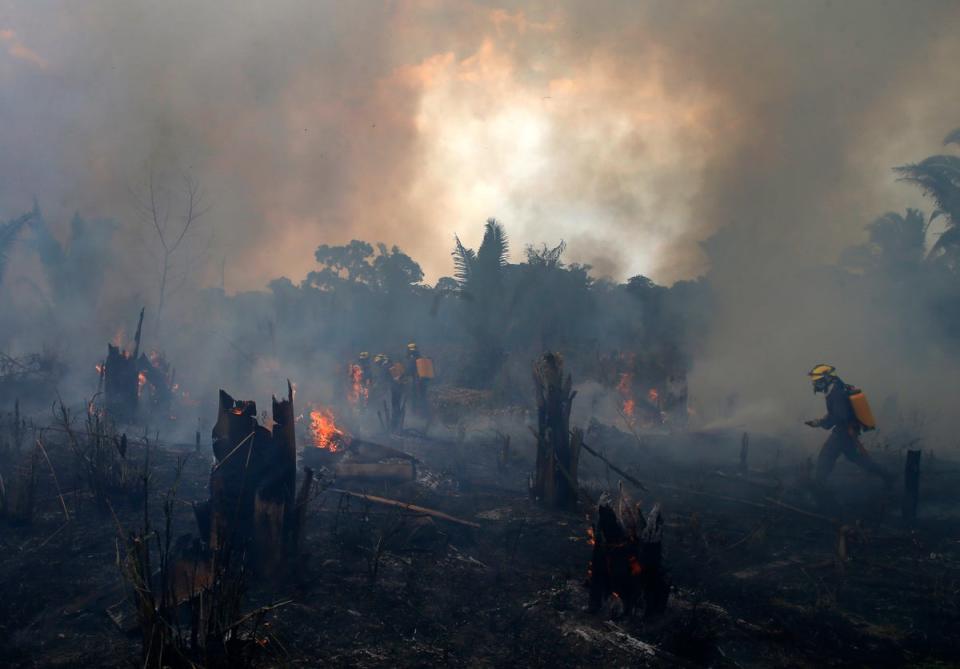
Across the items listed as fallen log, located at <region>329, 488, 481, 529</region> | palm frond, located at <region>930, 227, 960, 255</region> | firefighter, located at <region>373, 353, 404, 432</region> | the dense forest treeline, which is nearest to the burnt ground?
fallen log, located at <region>329, 488, 481, 529</region>

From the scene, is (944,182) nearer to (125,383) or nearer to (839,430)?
(839,430)

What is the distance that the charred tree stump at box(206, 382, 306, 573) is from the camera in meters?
6.44

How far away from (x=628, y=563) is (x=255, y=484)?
14.7 ft

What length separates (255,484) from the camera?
677 centimetres

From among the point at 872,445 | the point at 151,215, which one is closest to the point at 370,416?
the point at 872,445

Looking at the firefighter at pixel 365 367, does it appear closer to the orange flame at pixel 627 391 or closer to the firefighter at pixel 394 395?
the firefighter at pixel 394 395

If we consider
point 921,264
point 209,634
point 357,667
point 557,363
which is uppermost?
point 921,264

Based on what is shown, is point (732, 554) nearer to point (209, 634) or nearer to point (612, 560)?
point (612, 560)

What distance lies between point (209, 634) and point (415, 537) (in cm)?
406

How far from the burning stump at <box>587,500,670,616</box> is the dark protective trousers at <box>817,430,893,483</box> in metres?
6.70

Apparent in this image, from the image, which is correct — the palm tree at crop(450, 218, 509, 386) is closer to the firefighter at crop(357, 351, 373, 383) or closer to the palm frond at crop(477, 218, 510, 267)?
the palm frond at crop(477, 218, 510, 267)

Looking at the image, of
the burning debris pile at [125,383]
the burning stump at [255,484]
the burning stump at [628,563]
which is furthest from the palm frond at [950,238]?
the burning debris pile at [125,383]

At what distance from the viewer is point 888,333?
1186 inches

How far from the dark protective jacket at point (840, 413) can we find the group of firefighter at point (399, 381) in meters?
11.1
